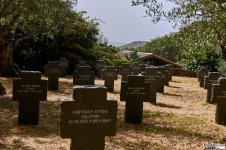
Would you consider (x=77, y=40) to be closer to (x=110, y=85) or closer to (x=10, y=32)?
(x=10, y=32)

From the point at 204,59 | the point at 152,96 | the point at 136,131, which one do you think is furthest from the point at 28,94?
the point at 204,59

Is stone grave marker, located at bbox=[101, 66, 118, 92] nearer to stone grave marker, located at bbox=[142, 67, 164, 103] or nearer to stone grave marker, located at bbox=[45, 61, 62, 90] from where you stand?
stone grave marker, located at bbox=[45, 61, 62, 90]

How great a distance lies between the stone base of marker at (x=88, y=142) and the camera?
8.38 metres

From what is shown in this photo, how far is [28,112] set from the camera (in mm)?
12664

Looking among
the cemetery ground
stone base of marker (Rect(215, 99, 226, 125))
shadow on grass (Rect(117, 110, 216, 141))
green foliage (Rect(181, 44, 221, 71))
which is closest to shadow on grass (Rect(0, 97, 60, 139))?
the cemetery ground

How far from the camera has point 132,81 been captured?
561 inches

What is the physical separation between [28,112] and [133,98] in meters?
3.36

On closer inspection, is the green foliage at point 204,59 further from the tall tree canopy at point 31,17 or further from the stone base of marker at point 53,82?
the stone base of marker at point 53,82

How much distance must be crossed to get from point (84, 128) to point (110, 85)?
611 inches

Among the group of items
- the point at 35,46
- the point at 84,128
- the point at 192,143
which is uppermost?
the point at 35,46

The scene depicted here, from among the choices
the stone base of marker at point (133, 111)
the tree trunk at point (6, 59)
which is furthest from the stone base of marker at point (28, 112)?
the tree trunk at point (6, 59)

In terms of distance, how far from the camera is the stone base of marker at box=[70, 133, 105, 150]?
330 inches

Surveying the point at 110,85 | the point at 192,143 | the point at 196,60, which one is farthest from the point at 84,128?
the point at 196,60

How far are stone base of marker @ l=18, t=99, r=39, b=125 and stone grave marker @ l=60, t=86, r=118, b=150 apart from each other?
15.0 feet
